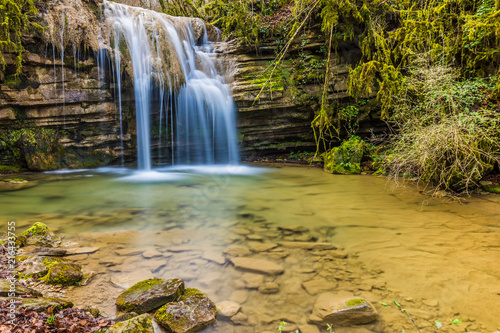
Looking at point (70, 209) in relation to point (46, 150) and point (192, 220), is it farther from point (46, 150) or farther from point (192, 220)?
point (46, 150)

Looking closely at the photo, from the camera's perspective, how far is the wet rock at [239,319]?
2.27 meters

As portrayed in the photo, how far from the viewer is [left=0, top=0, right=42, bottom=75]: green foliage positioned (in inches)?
301

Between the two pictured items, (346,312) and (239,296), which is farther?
(239,296)

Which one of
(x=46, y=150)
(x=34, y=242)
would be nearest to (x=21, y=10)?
(x=46, y=150)

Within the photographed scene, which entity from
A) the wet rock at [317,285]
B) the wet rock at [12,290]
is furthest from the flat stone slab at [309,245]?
the wet rock at [12,290]

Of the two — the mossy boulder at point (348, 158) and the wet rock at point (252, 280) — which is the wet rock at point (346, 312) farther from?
the mossy boulder at point (348, 158)

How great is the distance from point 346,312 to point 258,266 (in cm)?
111

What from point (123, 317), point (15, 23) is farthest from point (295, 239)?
point (15, 23)

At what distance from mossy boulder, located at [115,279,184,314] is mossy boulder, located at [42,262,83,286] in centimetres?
65

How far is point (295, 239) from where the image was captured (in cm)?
390

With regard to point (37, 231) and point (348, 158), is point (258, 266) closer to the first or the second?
point (37, 231)

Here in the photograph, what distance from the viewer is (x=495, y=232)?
12.7 feet

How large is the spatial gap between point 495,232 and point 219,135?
8.83m

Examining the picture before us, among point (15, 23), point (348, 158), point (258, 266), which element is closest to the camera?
point (258, 266)
